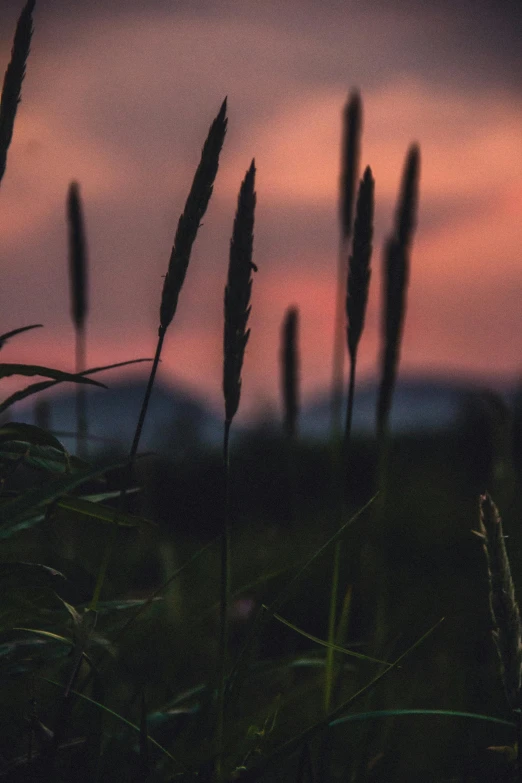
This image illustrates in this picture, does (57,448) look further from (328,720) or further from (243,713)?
(243,713)

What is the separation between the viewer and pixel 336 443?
1672 millimetres

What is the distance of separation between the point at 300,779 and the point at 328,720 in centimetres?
16

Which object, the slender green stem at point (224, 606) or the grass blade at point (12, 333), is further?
the grass blade at point (12, 333)

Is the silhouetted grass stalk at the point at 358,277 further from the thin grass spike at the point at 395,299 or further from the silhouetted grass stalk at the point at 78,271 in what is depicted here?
the silhouetted grass stalk at the point at 78,271

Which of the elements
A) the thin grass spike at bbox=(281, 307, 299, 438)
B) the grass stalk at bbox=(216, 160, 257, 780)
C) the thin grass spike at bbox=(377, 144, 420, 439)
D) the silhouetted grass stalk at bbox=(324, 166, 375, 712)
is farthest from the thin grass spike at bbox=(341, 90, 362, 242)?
the grass stalk at bbox=(216, 160, 257, 780)

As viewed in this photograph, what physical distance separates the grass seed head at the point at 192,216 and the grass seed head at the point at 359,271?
205 mm

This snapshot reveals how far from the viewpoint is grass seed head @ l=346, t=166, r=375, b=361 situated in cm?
92

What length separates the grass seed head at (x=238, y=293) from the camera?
2.26ft

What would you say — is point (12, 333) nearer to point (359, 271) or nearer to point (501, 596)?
point (359, 271)

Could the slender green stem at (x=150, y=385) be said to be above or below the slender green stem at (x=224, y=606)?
above

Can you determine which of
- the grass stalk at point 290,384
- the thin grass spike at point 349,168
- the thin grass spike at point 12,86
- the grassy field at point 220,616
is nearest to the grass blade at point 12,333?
the grassy field at point 220,616

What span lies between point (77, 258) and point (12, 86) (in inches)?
44.9

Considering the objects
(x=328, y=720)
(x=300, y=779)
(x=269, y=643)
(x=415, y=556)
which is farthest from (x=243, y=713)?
(x=415, y=556)

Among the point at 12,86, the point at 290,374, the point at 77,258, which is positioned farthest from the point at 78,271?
the point at 12,86
